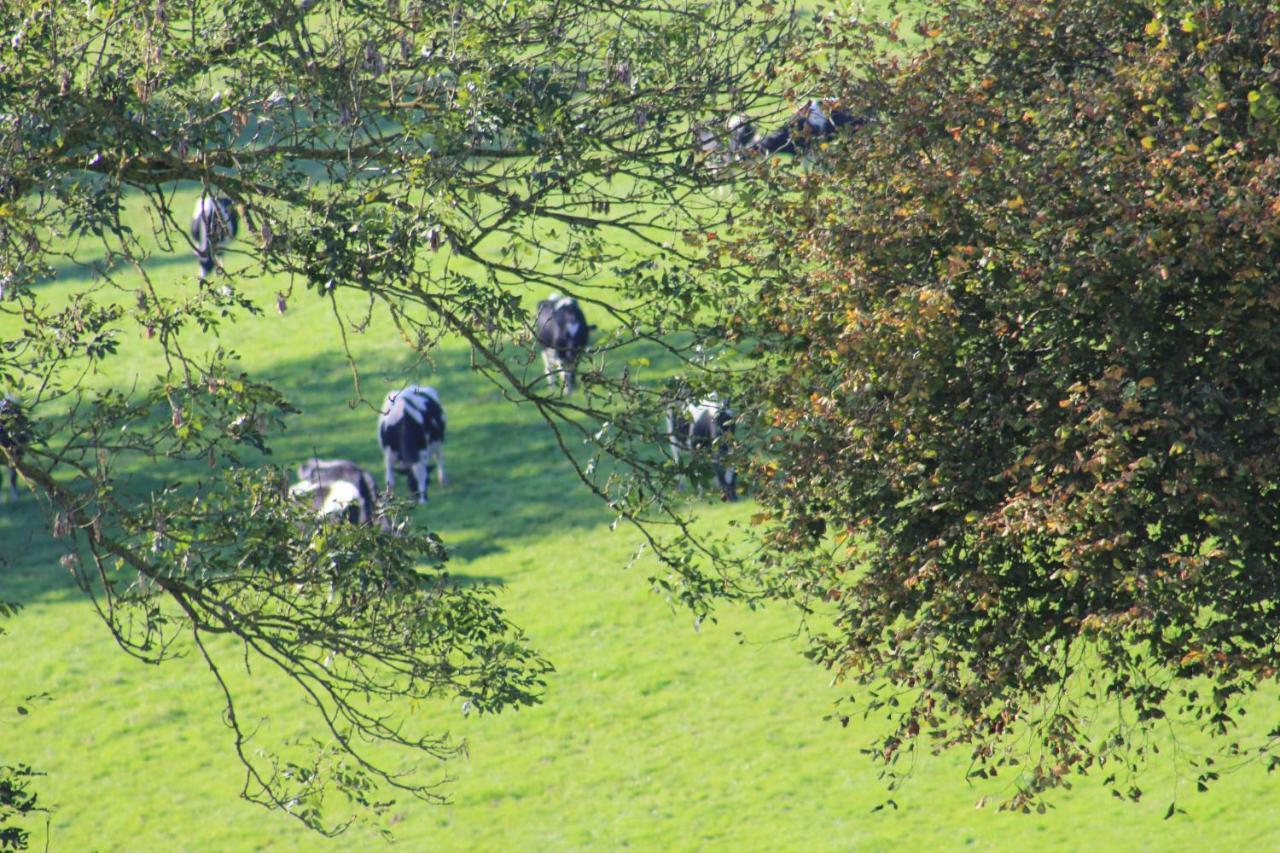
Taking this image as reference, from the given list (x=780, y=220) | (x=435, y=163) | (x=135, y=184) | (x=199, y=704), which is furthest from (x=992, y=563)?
(x=199, y=704)

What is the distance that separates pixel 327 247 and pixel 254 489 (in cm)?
216

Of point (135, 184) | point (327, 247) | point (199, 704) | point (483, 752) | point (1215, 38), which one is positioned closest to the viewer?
point (1215, 38)

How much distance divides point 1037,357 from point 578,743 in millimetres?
13578

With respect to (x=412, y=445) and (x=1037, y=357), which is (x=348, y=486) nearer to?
(x=412, y=445)

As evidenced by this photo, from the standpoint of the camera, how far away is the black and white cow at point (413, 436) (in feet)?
98.4

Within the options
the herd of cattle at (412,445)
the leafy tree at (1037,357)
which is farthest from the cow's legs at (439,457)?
the leafy tree at (1037,357)

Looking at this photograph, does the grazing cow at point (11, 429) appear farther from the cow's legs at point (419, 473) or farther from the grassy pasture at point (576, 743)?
the cow's legs at point (419, 473)

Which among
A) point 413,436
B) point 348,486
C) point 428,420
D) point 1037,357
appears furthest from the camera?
point 428,420

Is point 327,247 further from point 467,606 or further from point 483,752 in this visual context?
point 483,752

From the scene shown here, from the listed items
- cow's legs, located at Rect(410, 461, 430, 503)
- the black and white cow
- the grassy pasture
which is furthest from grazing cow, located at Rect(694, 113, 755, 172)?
cow's legs, located at Rect(410, 461, 430, 503)

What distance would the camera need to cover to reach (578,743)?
22516 millimetres

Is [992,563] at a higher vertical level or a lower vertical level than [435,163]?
lower

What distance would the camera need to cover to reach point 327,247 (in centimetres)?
1059

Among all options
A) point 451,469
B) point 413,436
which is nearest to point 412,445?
point 413,436
